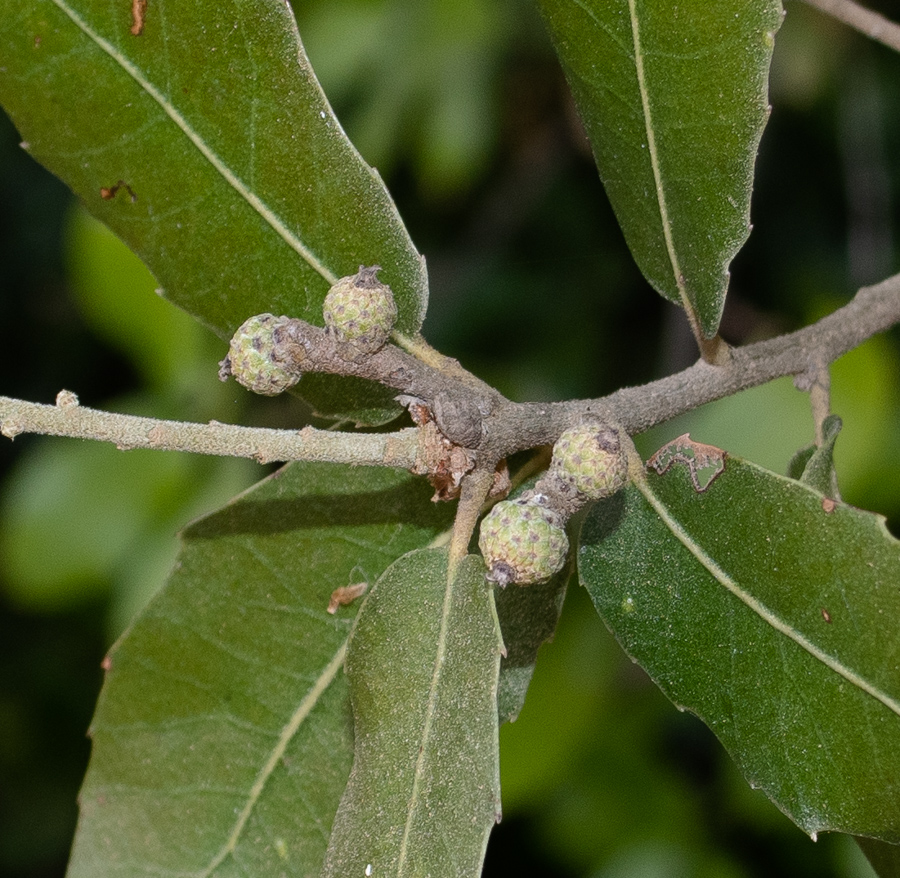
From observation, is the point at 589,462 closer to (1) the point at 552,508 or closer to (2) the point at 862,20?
(1) the point at 552,508

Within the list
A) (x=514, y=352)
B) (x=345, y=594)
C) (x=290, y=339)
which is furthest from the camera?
(x=514, y=352)

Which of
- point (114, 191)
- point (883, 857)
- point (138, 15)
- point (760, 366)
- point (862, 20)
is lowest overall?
point (883, 857)

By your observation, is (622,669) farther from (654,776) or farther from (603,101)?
(603,101)

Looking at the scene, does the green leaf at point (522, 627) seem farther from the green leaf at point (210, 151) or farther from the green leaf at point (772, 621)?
the green leaf at point (210, 151)

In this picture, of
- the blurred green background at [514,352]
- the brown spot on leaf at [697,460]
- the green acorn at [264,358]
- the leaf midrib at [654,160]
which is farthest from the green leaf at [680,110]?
the blurred green background at [514,352]

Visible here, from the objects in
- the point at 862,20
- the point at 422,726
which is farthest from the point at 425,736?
the point at 862,20
